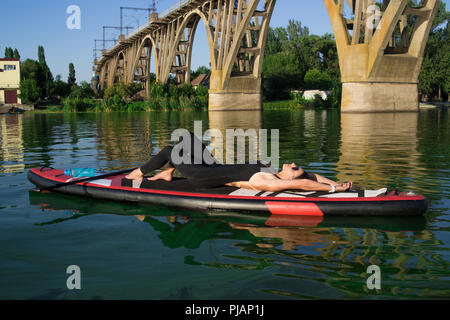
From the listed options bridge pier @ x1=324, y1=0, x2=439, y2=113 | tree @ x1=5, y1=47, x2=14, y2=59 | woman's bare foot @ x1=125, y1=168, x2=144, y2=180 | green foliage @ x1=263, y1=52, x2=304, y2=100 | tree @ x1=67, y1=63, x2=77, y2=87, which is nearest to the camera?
woman's bare foot @ x1=125, y1=168, x2=144, y2=180

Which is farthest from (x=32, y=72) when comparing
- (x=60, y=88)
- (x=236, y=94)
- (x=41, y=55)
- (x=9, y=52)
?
(x=236, y=94)

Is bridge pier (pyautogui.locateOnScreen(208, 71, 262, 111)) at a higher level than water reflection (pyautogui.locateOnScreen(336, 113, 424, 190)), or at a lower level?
higher

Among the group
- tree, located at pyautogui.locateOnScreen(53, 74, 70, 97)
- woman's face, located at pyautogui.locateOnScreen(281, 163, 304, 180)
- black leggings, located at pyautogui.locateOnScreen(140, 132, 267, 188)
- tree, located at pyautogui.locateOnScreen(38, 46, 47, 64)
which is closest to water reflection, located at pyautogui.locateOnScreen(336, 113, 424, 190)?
woman's face, located at pyautogui.locateOnScreen(281, 163, 304, 180)

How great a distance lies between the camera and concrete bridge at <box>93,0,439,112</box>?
25891mm

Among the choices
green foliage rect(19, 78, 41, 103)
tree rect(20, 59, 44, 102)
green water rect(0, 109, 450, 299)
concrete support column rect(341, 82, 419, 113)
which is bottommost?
green water rect(0, 109, 450, 299)

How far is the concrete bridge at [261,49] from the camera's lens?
2589 cm

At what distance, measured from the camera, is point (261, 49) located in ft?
131

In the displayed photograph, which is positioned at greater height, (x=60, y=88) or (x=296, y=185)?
(x=60, y=88)

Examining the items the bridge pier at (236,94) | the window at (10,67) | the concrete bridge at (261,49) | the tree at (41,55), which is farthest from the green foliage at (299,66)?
the tree at (41,55)

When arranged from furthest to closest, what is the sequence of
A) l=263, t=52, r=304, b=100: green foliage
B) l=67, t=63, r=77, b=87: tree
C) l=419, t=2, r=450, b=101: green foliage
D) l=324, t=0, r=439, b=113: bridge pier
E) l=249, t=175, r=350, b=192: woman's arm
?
l=67, t=63, r=77, b=87: tree
l=263, t=52, r=304, b=100: green foliage
l=419, t=2, r=450, b=101: green foliage
l=324, t=0, r=439, b=113: bridge pier
l=249, t=175, r=350, b=192: woman's arm

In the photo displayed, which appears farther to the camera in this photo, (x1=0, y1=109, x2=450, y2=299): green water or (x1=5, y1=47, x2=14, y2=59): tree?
(x1=5, y1=47, x2=14, y2=59): tree

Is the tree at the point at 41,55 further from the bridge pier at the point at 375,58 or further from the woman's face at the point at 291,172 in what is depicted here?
the woman's face at the point at 291,172

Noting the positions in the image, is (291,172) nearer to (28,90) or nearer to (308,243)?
(308,243)

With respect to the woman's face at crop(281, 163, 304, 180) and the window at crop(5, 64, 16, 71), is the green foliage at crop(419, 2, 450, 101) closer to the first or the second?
the woman's face at crop(281, 163, 304, 180)
